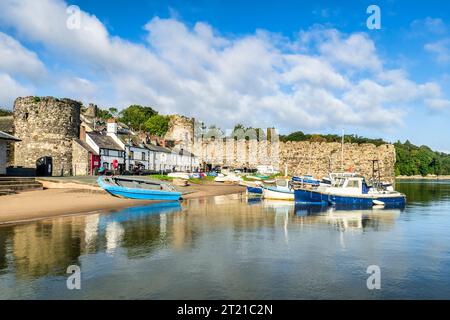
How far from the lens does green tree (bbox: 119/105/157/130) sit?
115188 millimetres

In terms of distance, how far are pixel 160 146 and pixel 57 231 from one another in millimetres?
57904

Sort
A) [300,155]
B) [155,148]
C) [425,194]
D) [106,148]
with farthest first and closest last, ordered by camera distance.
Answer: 1. [300,155]
2. [155,148]
3. [425,194]
4. [106,148]

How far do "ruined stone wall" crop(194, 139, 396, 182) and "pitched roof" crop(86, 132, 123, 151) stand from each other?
1215 inches

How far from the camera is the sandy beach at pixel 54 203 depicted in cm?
2223

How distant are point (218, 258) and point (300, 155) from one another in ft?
238

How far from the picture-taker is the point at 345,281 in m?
11.2

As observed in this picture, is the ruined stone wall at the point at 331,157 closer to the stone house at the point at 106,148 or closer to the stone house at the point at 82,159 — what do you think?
the stone house at the point at 106,148

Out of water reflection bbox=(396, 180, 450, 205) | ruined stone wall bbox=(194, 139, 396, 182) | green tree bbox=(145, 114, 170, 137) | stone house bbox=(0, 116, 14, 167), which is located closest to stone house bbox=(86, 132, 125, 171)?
stone house bbox=(0, 116, 14, 167)

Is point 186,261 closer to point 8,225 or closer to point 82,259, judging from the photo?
point 82,259

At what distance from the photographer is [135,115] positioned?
117m

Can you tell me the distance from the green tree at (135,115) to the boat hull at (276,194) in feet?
249

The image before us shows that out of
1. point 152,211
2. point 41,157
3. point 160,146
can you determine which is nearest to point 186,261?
point 152,211

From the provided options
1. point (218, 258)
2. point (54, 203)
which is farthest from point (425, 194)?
point (218, 258)

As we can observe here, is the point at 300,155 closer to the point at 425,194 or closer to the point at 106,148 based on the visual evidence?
the point at 425,194
